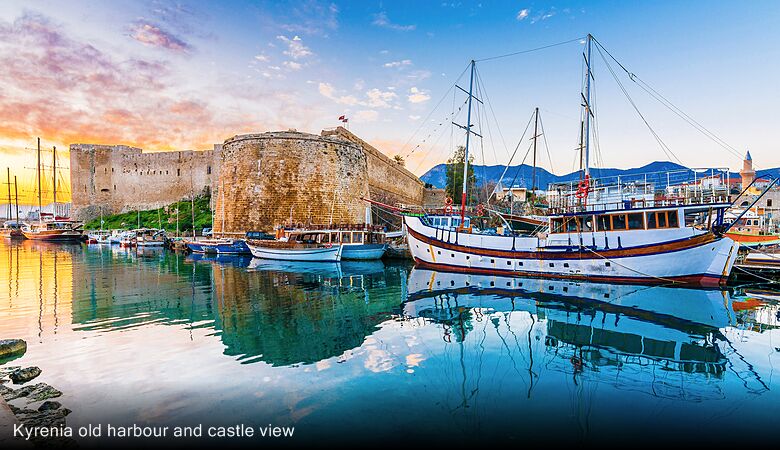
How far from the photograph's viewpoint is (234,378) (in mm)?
5141

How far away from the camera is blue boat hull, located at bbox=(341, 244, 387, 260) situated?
69.5ft

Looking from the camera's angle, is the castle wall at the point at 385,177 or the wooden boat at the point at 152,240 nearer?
the castle wall at the point at 385,177

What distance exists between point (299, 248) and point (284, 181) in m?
5.90

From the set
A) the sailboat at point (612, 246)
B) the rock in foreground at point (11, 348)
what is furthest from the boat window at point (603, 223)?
the rock in foreground at point (11, 348)

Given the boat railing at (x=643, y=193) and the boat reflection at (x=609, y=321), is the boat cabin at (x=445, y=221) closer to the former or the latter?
the boat railing at (x=643, y=193)

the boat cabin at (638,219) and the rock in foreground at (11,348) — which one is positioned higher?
the boat cabin at (638,219)

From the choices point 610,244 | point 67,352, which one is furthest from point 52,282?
point 610,244

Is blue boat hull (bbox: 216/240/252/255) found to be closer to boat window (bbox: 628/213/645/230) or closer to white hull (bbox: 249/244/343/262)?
white hull (bbox: 249/244/343/262)

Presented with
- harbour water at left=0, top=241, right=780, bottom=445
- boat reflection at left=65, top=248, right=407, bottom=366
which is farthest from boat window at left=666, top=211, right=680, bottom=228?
boat reflection at left=65, top=248, right=407, bottom=366

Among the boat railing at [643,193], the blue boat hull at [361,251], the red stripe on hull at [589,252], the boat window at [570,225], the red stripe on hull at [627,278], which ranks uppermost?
the boat railing at [643,193]

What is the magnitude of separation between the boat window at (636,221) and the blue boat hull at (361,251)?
465 inches

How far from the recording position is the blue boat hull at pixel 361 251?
69.5 feet

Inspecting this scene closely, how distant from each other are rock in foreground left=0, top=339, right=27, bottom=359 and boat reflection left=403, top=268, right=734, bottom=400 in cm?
656

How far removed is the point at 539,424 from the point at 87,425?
442cm
